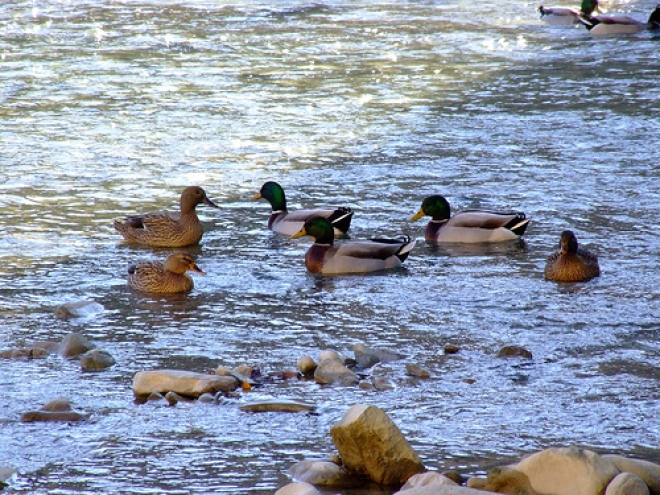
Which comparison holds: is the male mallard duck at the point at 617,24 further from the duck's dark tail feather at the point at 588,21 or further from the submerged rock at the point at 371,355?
the submerged rock at the point at 371,355

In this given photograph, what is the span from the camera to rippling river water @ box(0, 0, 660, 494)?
5391 millimetres

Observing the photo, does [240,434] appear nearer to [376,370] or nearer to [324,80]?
[376,370]

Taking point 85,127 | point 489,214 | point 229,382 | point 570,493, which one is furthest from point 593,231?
point 85,127

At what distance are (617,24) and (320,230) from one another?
1430 cm

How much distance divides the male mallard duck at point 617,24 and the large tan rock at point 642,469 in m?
17.7

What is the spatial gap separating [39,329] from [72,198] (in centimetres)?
372

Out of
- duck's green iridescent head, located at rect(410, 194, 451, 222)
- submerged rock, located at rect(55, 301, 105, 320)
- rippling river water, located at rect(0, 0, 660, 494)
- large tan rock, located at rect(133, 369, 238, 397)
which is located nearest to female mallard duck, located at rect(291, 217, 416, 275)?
rippling river water, located at rect(0, 0, 660, 494)

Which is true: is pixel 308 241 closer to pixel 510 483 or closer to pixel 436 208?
pixel 436 208

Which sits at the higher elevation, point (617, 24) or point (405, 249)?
point (617, 24)

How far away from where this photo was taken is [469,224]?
9.33 m

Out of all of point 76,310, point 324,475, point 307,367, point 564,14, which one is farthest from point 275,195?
point 564,14

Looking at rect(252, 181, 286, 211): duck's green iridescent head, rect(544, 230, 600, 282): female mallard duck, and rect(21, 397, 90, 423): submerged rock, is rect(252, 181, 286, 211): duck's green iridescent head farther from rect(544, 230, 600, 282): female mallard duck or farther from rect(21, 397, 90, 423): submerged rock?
rect(21, 397, 90, 423): submerged rock

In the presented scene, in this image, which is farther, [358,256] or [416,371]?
[358,256]

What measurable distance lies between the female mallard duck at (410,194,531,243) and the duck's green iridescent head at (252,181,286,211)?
1.15 metres
